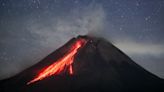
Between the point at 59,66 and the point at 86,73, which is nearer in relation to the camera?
the point at 86,73

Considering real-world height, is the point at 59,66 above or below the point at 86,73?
above

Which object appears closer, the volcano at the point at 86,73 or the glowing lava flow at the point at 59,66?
the volcano at the point at 86,73

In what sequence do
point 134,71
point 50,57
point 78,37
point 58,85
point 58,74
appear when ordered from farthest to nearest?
point 78,37
point 50,57
point 134,71
point 58,74
point 58,85

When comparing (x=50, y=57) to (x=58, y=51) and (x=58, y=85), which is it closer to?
(x=58, y=51)

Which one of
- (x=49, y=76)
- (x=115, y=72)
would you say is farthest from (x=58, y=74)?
(x=115, y=72)

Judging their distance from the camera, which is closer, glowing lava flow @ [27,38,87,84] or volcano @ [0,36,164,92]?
volcano @ [0,36,164,92]

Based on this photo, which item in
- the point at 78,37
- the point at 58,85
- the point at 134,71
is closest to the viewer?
the point at 58,85

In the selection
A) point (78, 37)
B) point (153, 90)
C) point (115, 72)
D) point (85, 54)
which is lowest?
point (153, 90)

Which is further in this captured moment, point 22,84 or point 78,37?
point 78,37
